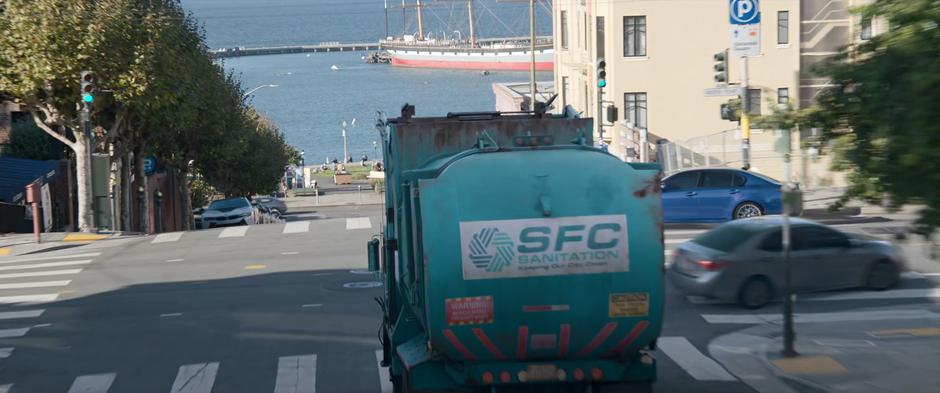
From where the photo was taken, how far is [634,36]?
44781mm

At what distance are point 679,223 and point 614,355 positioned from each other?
17657mm

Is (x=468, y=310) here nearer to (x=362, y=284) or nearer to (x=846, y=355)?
(x=846, y=355)

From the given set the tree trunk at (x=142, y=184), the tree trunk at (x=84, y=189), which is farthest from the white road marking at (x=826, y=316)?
the tree trunk at (x=142, y=184)

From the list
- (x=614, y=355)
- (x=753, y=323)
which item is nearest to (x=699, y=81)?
(x=753, y=323)

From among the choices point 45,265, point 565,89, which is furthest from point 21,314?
point 565,89

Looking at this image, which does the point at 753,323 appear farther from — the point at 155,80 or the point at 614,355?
the point at 155,80

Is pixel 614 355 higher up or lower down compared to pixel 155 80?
lower down

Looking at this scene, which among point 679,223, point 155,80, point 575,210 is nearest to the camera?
point 575,210

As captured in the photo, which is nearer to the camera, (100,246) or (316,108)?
(100,246)

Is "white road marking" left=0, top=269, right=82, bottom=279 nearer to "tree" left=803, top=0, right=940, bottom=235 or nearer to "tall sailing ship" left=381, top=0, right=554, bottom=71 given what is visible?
"tree" left=803, top=0, right=940, bottom=235

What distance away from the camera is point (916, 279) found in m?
19.0

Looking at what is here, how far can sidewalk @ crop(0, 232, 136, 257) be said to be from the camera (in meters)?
27.7

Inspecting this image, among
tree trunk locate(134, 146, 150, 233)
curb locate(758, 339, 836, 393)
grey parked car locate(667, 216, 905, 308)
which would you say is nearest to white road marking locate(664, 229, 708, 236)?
grey parked car locate(667, 216, 905, 308)

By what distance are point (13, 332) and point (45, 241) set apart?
40.0ft
